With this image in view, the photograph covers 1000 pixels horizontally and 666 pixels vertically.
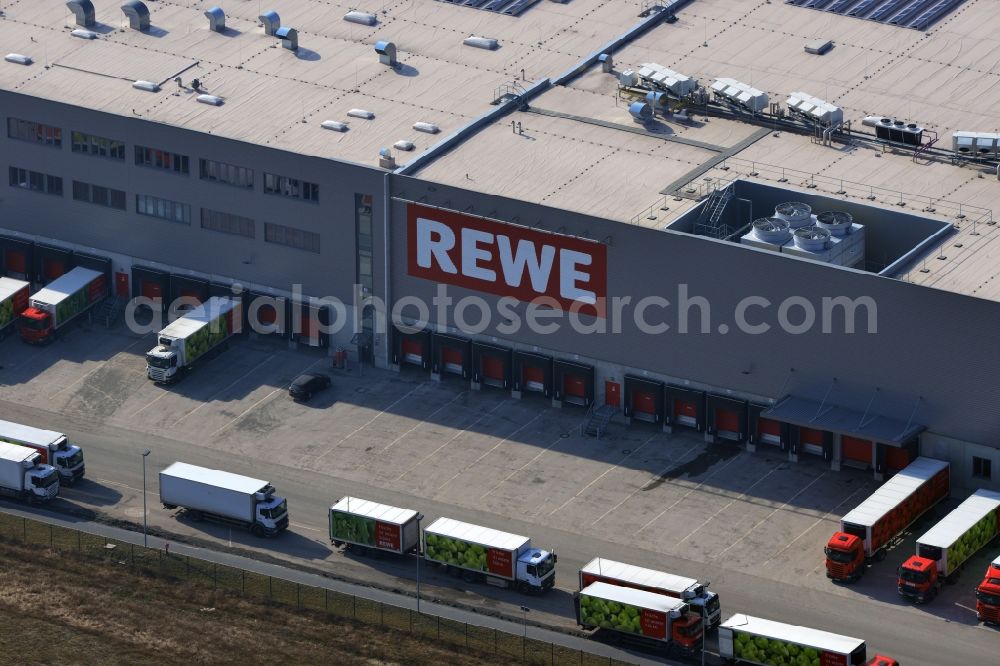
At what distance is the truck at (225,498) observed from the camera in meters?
177

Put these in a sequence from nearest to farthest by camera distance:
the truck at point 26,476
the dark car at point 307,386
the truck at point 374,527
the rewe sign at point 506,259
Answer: the truck at point 374,527, the truck at point 26,476, the rewe sign at point 506,259, the dark car at point 307,386

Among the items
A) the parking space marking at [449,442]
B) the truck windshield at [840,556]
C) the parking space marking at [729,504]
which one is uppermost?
the truck windshield at [840,556]

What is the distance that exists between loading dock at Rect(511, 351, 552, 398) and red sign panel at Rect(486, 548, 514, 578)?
2644cm

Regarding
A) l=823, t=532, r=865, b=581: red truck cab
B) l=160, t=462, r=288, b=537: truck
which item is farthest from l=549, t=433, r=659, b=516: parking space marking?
l=823, t=532, r=865, b=581: red truck cab

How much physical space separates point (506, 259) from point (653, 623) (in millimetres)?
39274

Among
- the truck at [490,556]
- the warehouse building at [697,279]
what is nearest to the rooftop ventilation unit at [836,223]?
the warehouse building at [697,279]

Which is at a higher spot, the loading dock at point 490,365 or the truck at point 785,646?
the truck at point 785,646

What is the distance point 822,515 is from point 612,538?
14438 mm

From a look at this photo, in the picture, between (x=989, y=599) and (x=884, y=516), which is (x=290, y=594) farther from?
(x=989, y=599)

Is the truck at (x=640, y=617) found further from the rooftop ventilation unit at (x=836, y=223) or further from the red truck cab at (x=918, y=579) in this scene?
the rooftop ventilation unit at (x=836, y=223)

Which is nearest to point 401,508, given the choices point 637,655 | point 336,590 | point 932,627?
point 336,590

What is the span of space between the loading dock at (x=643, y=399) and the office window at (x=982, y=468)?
23.4m

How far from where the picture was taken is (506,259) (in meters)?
192

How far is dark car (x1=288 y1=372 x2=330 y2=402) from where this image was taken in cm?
19550
